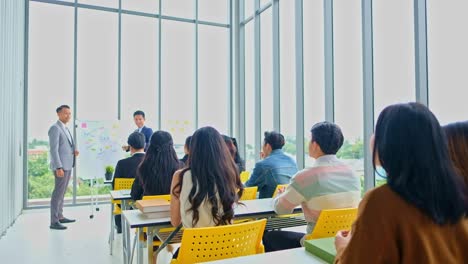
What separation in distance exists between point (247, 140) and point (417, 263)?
593 cm

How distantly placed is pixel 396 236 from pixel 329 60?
374 centimetres

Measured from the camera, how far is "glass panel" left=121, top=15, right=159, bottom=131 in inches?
243

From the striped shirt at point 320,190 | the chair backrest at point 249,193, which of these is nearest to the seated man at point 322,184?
the striped shirt at point 320,190

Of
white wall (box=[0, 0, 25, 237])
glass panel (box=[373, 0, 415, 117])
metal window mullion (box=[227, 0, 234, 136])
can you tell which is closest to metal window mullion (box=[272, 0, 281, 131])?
metal window mullion (box=[227, 0, 234, 136])

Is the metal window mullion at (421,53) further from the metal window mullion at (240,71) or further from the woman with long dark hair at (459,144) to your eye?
the metal window mullion at (240,71)

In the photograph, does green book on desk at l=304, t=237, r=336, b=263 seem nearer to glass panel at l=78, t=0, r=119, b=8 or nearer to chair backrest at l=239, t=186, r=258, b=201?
chair backrest at l=239, t=186, r=258, b=201

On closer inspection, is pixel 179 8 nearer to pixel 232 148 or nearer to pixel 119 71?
pixel 119 71

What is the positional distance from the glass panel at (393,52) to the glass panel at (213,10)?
3942mm

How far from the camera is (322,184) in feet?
6.53

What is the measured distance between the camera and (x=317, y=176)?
1.99 meters

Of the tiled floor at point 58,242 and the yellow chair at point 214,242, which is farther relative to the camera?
the tiled floor at point 58,242

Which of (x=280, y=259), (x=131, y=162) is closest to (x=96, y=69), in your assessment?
(x=131, y=162)

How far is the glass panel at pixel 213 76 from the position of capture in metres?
6.80

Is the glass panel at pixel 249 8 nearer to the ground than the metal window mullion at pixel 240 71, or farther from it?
farther from it
